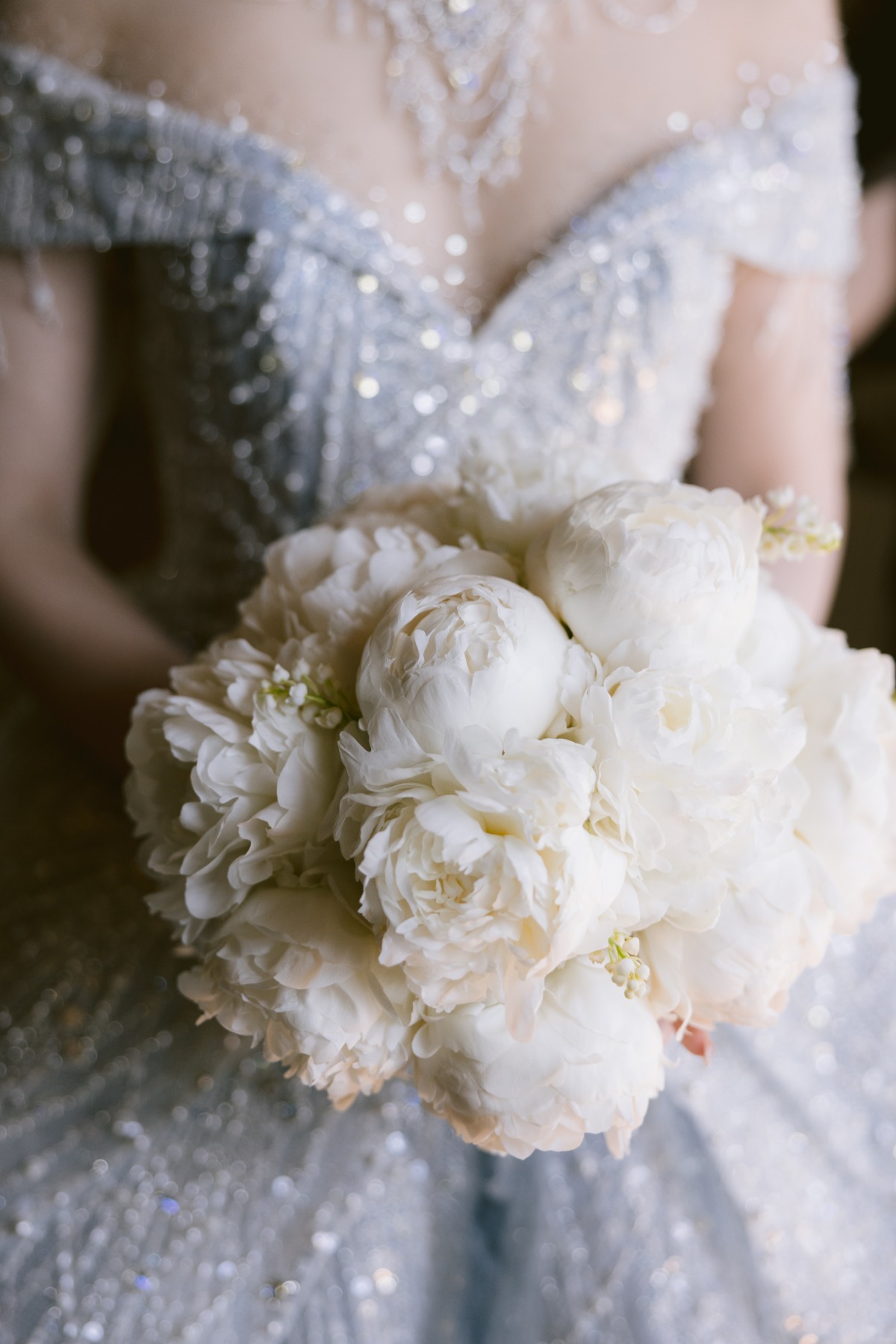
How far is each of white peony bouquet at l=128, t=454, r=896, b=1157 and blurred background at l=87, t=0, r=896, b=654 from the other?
0.58m

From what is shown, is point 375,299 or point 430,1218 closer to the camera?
point 430,1218

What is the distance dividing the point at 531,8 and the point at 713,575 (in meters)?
0.63

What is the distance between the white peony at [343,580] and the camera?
0.42 meters

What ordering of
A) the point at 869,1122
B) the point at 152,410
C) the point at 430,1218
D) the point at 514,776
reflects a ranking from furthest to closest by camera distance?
the point at 152,410, the point at 869,1122, the point at 430,1218, the point at 514,776

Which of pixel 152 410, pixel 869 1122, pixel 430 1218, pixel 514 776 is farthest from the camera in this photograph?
pixel 152 410

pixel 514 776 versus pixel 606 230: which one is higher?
pixel 606 230

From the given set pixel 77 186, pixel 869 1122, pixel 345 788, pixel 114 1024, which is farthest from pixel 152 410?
pixel 869 1122

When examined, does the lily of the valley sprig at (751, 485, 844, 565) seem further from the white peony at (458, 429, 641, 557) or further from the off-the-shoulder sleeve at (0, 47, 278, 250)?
the off-the-shoulder sleeve at (0, 47, 278, 250)

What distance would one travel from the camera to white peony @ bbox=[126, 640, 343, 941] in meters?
0.40

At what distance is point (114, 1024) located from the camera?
0.70 metres

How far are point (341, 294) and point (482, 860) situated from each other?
56cm

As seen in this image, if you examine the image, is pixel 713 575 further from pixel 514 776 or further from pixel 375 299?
pixel 375 299

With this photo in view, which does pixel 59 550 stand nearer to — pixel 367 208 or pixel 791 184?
pixel 367 208

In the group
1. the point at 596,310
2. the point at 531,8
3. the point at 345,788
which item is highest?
the point at 531,8
